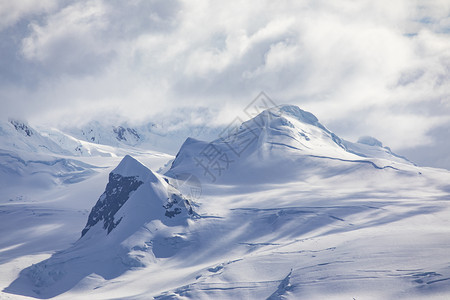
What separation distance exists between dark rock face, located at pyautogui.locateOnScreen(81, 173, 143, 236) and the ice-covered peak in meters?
1.39

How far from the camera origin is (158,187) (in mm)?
176250

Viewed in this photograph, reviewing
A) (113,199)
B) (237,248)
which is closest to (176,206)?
(113,199)

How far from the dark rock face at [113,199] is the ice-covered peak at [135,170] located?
1.39 meters

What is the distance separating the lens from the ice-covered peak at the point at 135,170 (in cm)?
18043

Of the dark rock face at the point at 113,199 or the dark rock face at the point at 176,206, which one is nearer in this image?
the dark rock face at the point at 176,206

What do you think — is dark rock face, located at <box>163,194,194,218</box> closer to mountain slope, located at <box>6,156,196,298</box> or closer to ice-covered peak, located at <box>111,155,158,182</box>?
mountain slope, located at <box>6,156,196,298</box>

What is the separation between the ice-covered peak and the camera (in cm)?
18043

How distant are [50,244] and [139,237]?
3947 cm

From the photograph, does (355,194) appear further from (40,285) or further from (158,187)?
(40,285)

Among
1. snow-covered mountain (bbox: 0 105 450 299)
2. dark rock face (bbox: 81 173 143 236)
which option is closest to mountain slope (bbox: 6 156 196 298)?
dark rock face (bbox: 81 173 143 236)

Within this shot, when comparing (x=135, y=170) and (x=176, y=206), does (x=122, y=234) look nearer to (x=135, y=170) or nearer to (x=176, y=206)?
(x=176, y=206)

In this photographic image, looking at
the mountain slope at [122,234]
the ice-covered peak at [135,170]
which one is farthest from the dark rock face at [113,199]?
the ice-covered peak at [135,170]

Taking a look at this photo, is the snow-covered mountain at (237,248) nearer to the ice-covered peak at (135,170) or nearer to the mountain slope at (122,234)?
the mountain slope at (122,234)

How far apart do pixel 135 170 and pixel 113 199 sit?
10.5 m
